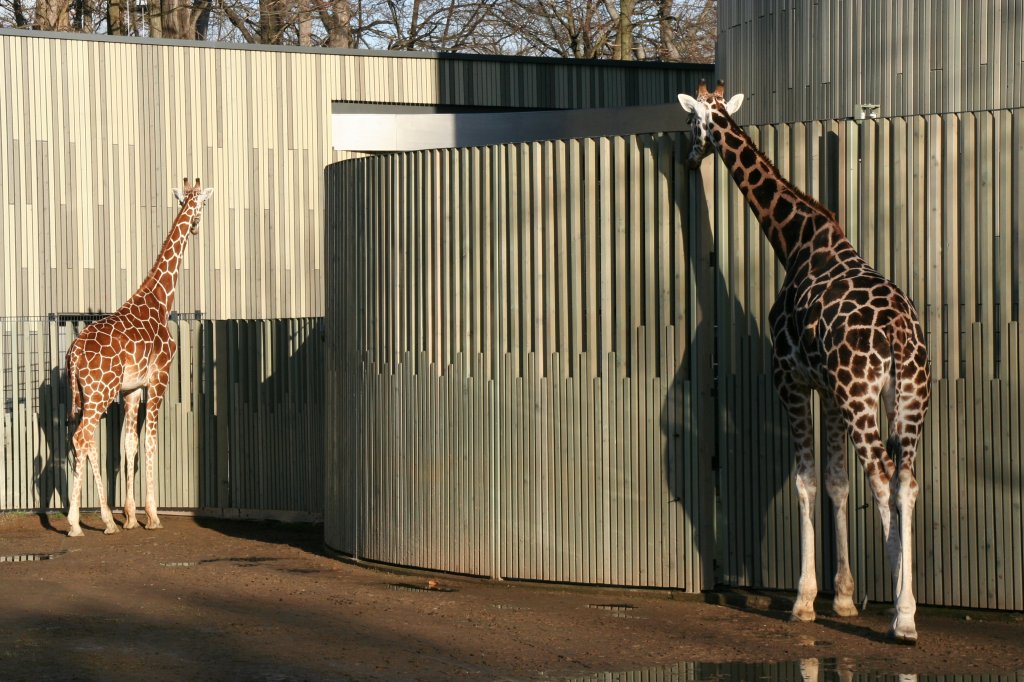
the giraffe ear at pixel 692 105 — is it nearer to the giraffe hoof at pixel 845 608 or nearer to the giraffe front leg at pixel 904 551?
the giraffe front leg at pixel 904 551

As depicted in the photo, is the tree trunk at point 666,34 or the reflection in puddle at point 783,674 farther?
the tree trunk at point 666,34

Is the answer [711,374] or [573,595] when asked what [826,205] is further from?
[573,595]

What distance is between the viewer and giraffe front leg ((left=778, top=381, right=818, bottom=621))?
871 centimetres

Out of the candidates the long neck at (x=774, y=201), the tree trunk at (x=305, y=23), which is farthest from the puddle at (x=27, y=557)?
the tree trunk at (x=305, y=23)

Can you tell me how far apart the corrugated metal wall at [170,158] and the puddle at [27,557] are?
786 cm

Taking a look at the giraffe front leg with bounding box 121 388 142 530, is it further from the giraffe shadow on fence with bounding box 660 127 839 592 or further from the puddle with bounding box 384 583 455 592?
the giraffe shadow on fence with bounding box 660 127 839 592

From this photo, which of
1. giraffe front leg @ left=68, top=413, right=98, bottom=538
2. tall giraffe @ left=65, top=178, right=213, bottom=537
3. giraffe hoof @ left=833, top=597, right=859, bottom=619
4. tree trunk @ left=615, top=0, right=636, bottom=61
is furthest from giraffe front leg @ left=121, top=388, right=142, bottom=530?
tree trunk @ left=615, top=0, right=636, bottom=61

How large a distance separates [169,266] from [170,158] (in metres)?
5.36

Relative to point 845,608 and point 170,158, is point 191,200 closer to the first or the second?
point 170,158

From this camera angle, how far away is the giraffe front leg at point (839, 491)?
866 cm

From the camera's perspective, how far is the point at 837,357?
8.12m

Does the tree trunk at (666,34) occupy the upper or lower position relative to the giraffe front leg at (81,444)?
upper

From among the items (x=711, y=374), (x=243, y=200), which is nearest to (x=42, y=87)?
(x=243, y=200)

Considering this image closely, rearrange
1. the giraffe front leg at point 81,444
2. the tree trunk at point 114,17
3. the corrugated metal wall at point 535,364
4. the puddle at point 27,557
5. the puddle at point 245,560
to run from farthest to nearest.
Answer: the tree trunk at point 114,17
the giraffe front leg at point 81,444
the puddle at point 27,557
the puddle at point 245,560
the corrugated metal wall at point 535,364
